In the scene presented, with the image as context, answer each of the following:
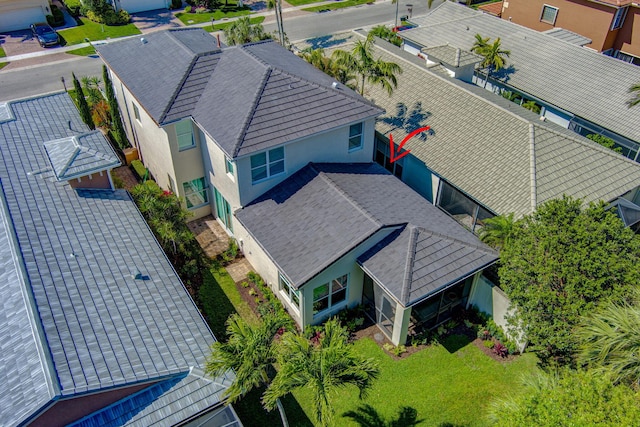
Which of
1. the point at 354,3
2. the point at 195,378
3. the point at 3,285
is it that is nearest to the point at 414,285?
the point at 195,378

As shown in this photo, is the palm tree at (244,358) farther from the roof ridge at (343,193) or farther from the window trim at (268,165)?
the window trim at (268,165)

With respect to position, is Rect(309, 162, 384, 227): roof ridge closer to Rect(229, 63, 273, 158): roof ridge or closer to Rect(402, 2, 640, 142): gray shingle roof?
Rect(229, 63, 273, 158): roof ridge

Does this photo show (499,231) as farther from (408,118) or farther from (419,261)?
(408,118)

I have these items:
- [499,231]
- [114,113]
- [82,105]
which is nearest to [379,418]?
[499,231]

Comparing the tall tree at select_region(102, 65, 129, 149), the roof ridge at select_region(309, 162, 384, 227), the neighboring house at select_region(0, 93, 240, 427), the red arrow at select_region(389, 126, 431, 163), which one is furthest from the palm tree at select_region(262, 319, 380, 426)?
the tall tree at select_region(102, 65, 129, 149)

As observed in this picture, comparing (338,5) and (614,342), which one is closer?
(614,342)

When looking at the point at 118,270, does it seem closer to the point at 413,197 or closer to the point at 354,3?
the point at 413,197

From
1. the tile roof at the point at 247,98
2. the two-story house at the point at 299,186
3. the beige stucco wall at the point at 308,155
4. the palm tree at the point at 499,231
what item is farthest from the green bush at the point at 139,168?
the palm tree at the point at 499,231
